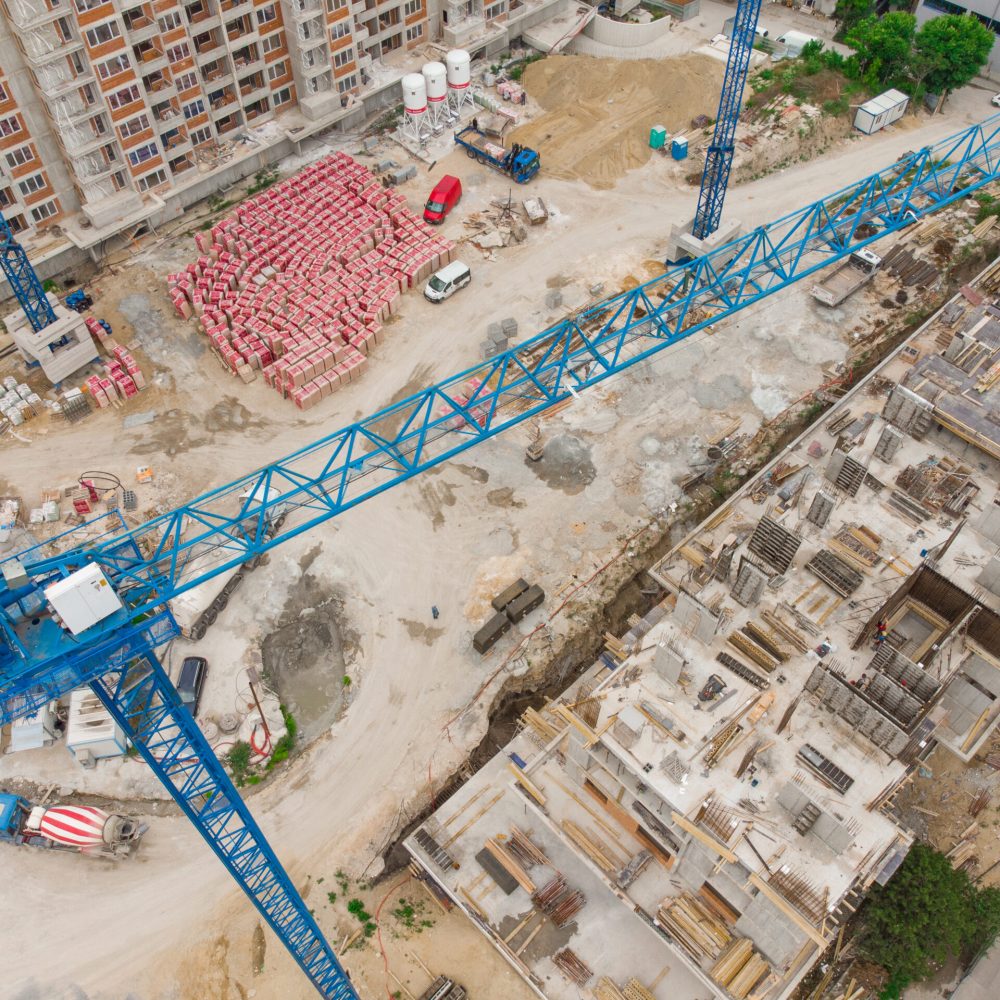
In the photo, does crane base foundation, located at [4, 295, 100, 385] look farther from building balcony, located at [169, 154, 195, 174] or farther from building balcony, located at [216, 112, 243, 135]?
building balcony, located at [216, 112, 243, 135]

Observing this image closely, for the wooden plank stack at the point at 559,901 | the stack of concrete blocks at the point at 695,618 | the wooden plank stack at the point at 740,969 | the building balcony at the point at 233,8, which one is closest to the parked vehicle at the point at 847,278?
the stack of concrete blocks at the point at 695,618

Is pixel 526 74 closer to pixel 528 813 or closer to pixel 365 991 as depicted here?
pixel 528 813

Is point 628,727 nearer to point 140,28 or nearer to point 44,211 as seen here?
point 44,211

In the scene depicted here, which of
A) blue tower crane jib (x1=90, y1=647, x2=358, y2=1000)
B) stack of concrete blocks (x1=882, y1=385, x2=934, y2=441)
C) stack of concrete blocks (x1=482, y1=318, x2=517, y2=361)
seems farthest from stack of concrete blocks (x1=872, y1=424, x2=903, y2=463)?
blue tower crane jib (x1=90, y1=647, x2=358, y2=1000)

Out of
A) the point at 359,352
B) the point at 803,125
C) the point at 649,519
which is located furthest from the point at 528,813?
the point at 803,125

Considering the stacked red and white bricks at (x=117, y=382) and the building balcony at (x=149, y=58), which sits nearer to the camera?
the stacked red and white bricks at (x=117, y=382)

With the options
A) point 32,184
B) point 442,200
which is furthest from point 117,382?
point 442,200

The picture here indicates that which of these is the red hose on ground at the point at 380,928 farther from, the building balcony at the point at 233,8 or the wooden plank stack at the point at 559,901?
the building balcony at the point at 233,8
